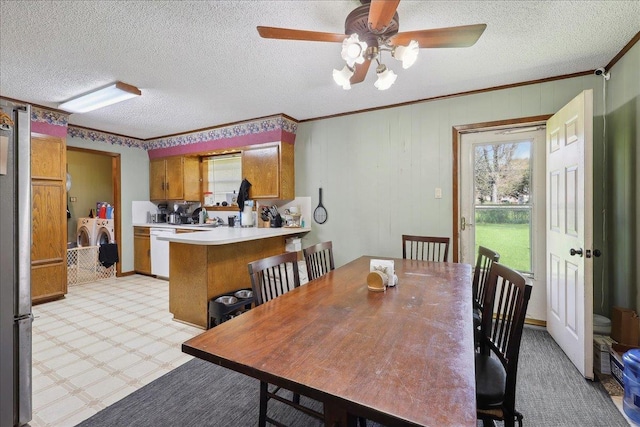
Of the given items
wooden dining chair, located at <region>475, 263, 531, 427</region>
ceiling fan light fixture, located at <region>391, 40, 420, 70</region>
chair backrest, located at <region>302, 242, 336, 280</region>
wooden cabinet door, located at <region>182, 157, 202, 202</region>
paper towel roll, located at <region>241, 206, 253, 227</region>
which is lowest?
wooden dining chair, located at <region>475, 263, 531, 427</region>

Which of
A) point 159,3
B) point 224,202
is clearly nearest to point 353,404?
point 159,3

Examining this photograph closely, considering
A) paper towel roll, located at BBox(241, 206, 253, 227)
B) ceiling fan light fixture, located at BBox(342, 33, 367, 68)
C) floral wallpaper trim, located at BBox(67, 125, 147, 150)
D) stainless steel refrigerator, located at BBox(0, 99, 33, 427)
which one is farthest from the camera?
floral wallpaper trim, located at BBox(67, 125, 147, 150)

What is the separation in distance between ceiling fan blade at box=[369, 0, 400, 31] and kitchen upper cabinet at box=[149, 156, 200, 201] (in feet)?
14.4

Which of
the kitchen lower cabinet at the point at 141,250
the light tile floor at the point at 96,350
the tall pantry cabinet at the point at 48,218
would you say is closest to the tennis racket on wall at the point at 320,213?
the light tile floor at the point at 96,350

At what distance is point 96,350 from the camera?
100 inches

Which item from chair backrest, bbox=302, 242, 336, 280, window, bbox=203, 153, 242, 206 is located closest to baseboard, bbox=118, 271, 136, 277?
window, bbox=203, 153, 242, 206

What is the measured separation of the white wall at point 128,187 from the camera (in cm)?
504

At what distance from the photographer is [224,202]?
4.96m

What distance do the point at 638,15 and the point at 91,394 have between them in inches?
167

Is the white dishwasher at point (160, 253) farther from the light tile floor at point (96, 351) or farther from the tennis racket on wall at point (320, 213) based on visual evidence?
the tennis racket on wall at point (320, 213)

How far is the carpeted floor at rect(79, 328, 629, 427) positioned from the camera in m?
1.71

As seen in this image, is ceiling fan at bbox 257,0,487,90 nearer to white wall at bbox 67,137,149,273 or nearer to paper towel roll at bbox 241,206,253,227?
paper towel roll at bbox 241,206,253,227

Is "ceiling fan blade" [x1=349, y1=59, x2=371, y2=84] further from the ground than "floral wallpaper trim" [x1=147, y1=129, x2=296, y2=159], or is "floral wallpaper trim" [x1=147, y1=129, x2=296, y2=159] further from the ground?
"floral wallpaper trim" [x1=147, y1=129, x2=296, y2=159]

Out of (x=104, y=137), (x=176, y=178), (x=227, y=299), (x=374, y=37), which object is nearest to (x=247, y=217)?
(x=227, y=299)
